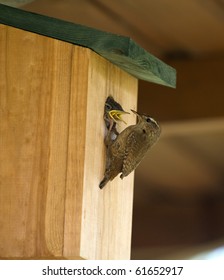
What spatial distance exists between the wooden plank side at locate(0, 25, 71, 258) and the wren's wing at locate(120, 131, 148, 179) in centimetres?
26

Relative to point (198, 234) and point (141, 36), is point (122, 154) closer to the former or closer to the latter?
point (141, 36)

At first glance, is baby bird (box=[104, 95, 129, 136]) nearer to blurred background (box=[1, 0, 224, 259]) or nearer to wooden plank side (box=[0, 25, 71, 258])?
wooden plank side (box=[0, 25, 71, 258])

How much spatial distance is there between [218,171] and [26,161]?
8.61 feet

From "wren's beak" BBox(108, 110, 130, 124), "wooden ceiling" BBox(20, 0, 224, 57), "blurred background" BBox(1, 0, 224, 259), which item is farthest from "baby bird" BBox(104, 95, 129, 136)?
"wooden ceiling" BBox(20, 0, 224, 57)

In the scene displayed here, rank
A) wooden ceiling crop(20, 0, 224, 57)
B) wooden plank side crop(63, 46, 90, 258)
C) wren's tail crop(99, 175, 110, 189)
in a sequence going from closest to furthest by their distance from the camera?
1. wooden plank side crop(63, 46, 90, 258)
2. wren's tail crop(99, 175, 110, 189)
3. wooden ceiling crop(20, 0, 224, 57)

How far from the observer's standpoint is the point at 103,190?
4621 mm

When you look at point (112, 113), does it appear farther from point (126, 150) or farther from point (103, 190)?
point (103, 190)

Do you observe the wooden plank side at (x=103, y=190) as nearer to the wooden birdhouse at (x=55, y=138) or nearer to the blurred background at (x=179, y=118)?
the wooden birdhouse at (x=55, y=138)

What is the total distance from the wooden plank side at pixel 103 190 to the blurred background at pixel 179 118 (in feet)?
1.79

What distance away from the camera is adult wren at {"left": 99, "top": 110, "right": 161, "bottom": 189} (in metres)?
4.64

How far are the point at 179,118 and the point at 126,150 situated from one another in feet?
4.92

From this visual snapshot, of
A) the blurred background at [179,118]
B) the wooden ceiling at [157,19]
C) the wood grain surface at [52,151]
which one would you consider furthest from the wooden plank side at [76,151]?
the wooden ceiling at [157,19]


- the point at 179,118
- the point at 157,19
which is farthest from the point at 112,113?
the point at 179,118
